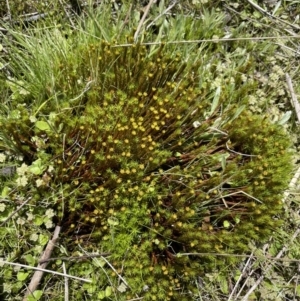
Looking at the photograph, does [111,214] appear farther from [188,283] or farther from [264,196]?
[264,196]

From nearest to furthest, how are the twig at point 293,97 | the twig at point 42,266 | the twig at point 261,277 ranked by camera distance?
the twig at point 42,266 → the twig at point 261,277 → the twig at point 293,97

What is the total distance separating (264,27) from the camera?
3.09 m

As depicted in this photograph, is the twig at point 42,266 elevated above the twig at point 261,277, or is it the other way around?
the twig at point 42,266

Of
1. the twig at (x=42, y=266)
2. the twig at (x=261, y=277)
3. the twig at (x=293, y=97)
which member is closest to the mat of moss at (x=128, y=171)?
the twig at (x=42, y=266)

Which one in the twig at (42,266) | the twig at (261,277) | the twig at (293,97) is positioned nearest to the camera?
the twig at (42,266)

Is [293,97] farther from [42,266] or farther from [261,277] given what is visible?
[42,266]

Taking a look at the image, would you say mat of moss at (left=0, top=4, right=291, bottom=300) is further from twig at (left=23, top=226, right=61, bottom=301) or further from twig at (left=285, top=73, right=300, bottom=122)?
twig at (left=285, top=73, right=300, bottom=122)

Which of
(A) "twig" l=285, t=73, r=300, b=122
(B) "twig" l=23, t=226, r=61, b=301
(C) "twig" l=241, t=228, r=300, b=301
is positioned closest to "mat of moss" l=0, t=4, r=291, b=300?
(B) "twig" l=23, t=226, r=61, b=301

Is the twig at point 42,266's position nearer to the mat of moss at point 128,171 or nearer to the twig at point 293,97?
the mat of moss at point 128,171

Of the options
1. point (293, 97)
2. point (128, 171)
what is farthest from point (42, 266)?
point (293, 97)

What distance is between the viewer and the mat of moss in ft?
7.22

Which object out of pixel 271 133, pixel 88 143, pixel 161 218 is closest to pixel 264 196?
pixel 271 133

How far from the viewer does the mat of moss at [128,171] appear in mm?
2199

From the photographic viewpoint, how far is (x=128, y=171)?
2.15 m
